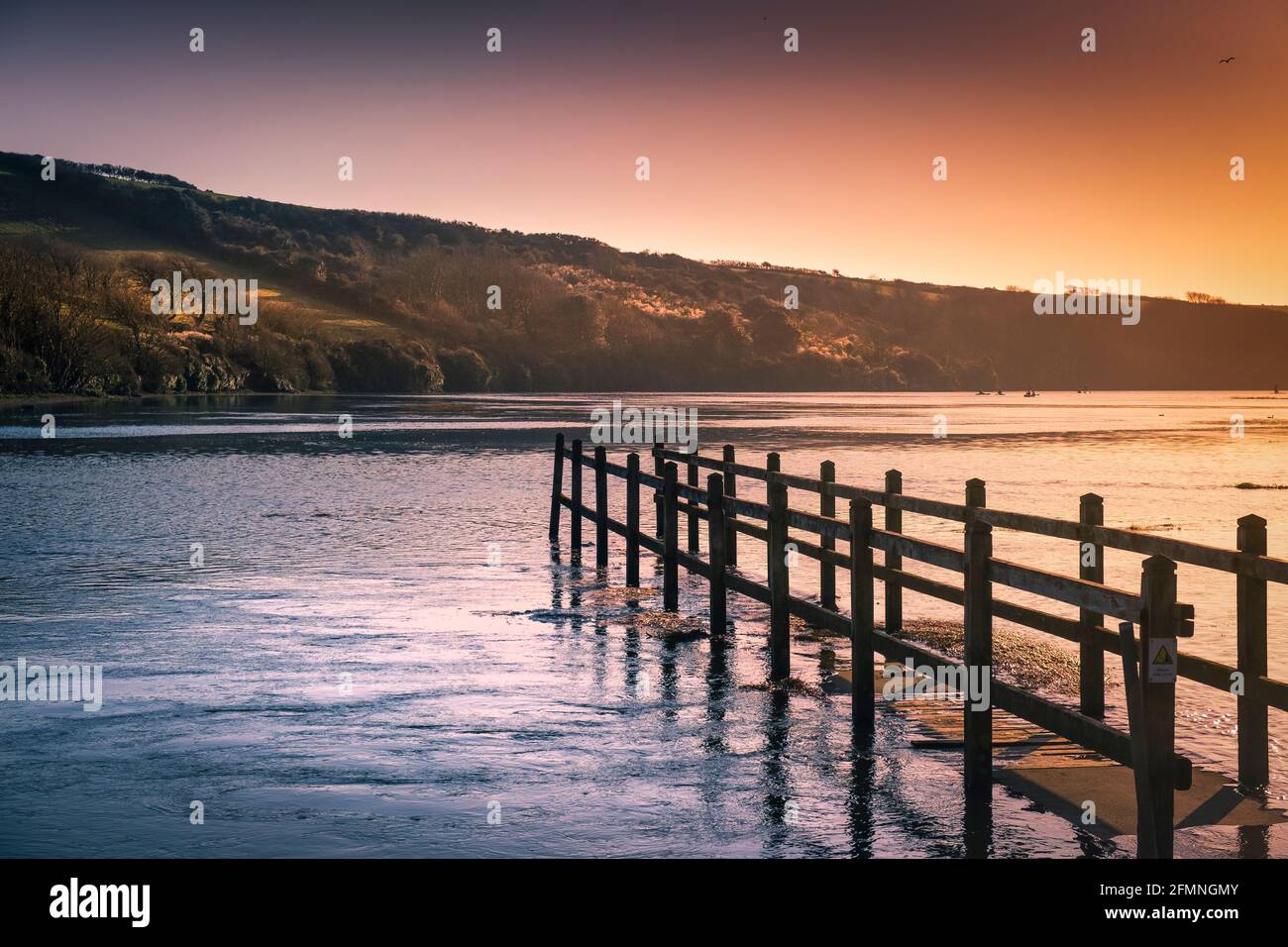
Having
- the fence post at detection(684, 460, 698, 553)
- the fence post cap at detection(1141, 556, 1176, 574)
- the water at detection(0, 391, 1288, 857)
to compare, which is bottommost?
the water at detection(0, 391, 1288, 857)

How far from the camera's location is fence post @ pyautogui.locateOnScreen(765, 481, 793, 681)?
1248 centimetres

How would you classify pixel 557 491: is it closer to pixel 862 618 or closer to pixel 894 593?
pixel 894 593

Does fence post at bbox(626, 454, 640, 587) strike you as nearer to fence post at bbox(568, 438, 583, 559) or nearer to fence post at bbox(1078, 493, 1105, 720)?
fence post at bbox(568, 438, 583, 559)

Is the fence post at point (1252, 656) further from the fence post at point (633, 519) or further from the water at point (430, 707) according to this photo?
the fence post at point (633, 519)

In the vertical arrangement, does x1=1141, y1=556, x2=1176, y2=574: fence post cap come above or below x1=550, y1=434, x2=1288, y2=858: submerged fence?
above

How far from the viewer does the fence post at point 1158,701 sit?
691 centimetres

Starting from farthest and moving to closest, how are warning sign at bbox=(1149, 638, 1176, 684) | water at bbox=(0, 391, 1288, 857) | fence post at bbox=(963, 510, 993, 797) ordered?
fence post at bbox=(963, 510, 993, 797), water at bbox=(0, 391, 1288, 857), warning sign at bbox=(1149, 638, 1176, 684)

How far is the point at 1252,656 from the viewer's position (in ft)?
28.3

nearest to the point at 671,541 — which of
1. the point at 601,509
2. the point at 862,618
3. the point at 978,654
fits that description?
the point at 601,509

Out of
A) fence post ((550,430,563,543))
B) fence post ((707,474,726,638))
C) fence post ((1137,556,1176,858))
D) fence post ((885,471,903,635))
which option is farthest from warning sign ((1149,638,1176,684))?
fence post ((550,430,563,543))

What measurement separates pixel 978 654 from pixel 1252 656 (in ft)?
5.69

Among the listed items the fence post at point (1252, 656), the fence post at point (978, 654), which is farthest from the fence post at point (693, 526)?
the fence post at point (1252, 656)

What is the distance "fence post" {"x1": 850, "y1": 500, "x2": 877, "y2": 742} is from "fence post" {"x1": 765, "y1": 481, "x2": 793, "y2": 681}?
5.49 feet
